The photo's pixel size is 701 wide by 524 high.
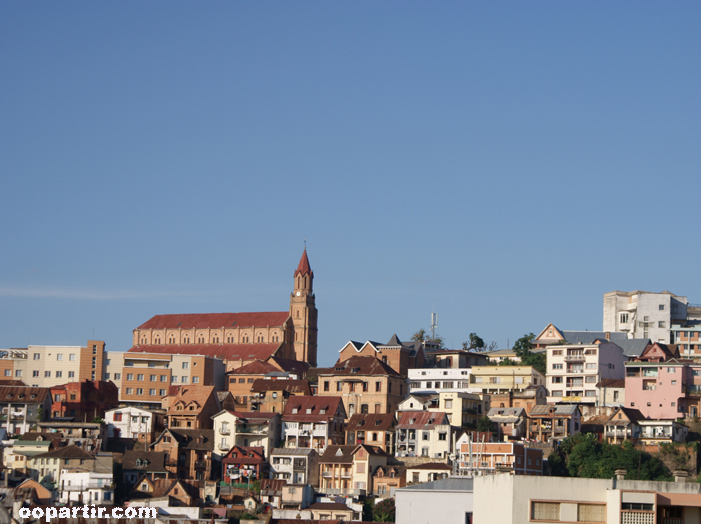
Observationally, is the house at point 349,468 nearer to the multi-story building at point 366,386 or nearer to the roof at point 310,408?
the roof at point 310,408

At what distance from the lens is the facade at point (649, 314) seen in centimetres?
11338

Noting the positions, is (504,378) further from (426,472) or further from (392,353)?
(426,472)

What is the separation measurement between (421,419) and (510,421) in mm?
7180

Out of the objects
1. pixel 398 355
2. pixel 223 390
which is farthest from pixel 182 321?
pixel 398 355

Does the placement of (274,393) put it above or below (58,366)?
below

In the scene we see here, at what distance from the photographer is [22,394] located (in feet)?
327

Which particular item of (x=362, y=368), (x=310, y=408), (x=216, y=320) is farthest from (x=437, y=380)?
(x=216, y=320)

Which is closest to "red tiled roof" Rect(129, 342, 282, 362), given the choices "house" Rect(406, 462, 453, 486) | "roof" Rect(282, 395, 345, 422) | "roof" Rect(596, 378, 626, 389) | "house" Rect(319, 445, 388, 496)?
"roof" Rect(282, 395, 345, 422)

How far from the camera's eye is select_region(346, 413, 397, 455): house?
299ft

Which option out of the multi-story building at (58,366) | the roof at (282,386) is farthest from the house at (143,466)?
the multi-story building at (58,366)

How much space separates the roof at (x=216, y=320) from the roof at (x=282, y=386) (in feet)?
149

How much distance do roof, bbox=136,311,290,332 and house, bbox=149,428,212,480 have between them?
59.3 m

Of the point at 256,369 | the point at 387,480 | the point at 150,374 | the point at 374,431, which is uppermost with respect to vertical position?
the point at 256,369

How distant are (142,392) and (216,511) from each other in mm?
33927
